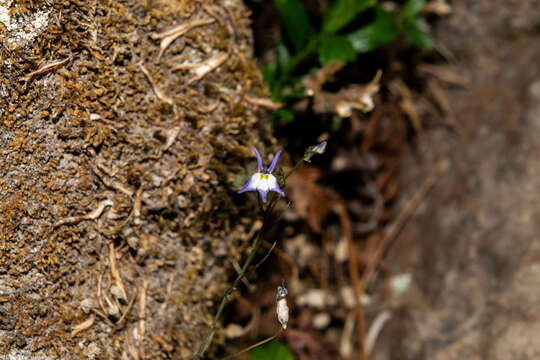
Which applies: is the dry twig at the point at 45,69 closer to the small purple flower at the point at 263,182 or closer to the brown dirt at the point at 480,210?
the small purple flower at the point at 263,182

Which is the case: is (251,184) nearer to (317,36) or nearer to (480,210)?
(317,36)

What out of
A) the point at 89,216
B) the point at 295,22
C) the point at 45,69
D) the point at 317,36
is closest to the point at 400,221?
the point at 317,36

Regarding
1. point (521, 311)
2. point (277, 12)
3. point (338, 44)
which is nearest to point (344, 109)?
point (338, 44)

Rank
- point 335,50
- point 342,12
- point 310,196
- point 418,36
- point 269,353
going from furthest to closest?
point 418,36
point 310,196
point 342,12
point 335,50
point 269,353

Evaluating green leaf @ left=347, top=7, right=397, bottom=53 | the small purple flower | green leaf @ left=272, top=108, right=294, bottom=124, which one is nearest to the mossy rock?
green leaf @ left=272, top=108, right=294, bottom=124

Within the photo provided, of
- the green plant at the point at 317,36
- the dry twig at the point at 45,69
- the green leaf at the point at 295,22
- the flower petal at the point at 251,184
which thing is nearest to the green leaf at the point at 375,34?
the green plant at the point at 317,36

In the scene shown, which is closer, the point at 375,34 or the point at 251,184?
the point at 251,184

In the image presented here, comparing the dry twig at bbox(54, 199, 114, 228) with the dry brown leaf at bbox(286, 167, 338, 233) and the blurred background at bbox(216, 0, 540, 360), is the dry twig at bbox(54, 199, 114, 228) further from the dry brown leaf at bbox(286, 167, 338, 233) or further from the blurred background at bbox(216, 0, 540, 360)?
the dry brown leaf at bbox(286, 167, 338, 233)
